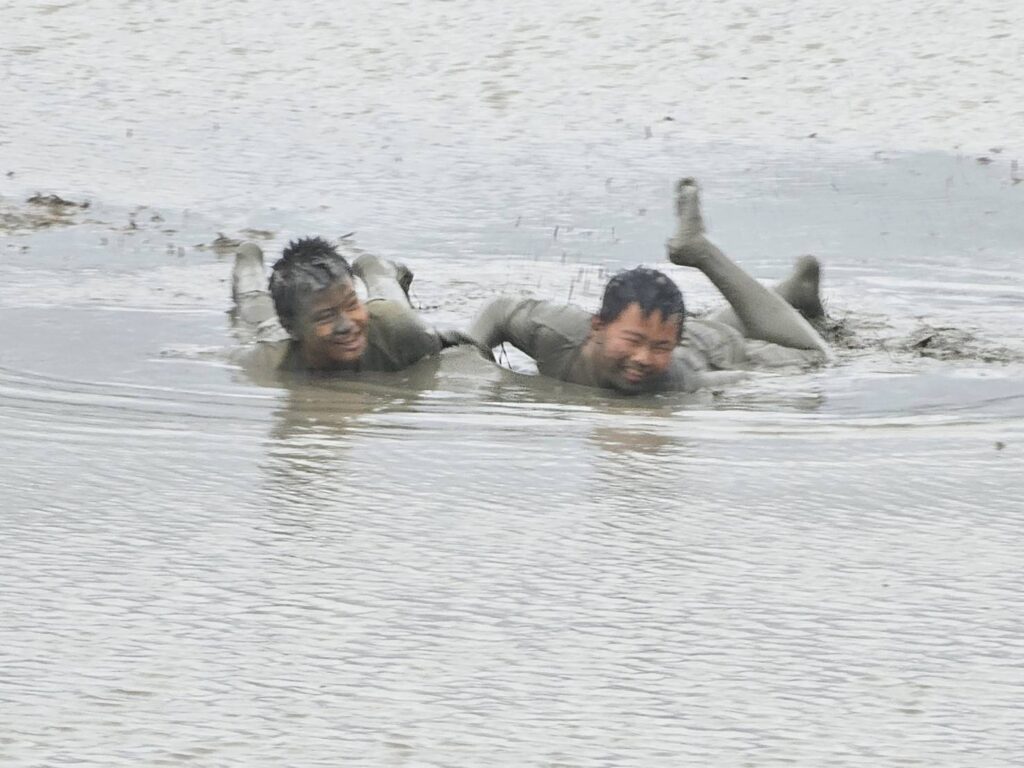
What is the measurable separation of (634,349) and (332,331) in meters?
1.26

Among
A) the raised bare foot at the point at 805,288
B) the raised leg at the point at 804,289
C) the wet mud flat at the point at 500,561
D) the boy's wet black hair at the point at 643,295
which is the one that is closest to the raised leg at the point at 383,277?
the wet mud flat at the point at 500,561

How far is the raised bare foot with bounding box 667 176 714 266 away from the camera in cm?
900

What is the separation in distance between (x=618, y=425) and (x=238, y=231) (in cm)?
554

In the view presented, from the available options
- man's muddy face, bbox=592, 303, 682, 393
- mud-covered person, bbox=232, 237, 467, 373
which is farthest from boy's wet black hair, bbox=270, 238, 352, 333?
man's muddy face, bbox=592, 303, 682, 393

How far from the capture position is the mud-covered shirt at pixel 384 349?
859cm

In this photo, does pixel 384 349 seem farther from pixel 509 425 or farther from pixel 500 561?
pixel 500 561

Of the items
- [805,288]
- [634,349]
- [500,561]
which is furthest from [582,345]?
[500,561]

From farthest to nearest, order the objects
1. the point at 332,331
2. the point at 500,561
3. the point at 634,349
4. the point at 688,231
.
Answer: the point at 688,231, the point at 332,331, the point at 634,349, the point at 500,561

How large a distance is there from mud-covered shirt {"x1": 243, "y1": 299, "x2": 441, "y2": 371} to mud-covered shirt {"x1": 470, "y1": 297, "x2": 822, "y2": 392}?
13.1 inches

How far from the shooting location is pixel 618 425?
7.21 metres

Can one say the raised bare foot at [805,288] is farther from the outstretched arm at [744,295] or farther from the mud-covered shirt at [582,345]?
the mud-covered shirt at [582,345]

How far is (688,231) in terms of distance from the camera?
9.13 m

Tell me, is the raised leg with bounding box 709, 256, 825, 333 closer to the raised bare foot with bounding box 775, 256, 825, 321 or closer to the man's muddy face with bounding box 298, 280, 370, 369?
the raised bare foot with bounding box 775, 256, 825, 321

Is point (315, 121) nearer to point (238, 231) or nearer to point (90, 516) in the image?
point (238, 231)
